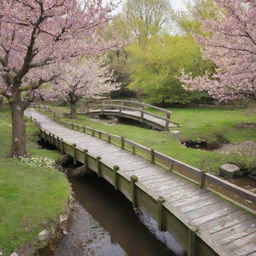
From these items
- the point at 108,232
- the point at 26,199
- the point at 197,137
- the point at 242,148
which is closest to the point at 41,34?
the point at 26,199

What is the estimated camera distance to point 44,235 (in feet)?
21.8

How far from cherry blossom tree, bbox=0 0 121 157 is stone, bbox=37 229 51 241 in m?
6.19

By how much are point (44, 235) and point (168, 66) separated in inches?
914

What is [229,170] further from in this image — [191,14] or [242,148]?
[191,14]

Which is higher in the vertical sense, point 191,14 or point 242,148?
point 191,14

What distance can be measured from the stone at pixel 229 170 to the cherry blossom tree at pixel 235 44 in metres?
4.25

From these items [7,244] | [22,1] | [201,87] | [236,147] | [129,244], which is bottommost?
[129,244]

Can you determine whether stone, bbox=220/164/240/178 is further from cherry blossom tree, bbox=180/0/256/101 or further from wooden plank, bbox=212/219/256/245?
wooden plank, bbox=212/219/256/245

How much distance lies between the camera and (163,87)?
27.4 metres

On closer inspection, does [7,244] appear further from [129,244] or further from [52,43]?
[52,43]

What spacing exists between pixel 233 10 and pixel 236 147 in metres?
7.52

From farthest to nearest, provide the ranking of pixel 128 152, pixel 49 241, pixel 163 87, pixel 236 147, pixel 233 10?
pixel 163 87 < pixel 236 147 < pixel 128 152 < pixel 233 10 < pixel 49 241

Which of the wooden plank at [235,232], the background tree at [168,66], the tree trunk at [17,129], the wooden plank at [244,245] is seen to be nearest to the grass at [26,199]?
the tree trunk at [17,129]

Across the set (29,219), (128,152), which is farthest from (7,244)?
(128,152)
